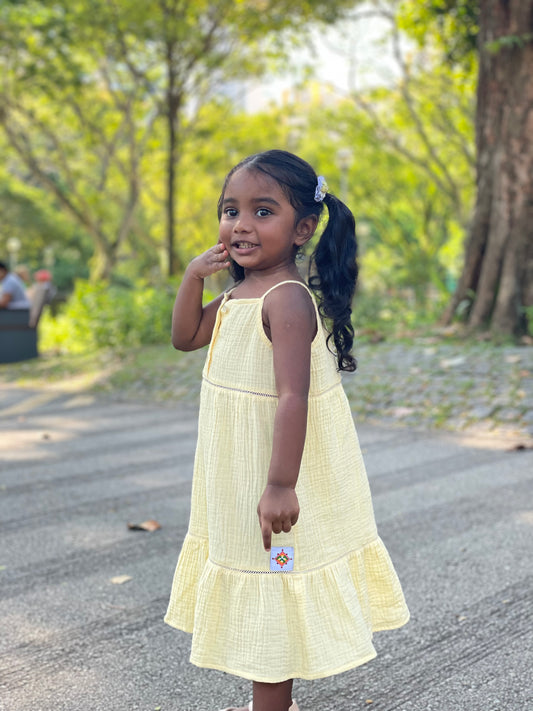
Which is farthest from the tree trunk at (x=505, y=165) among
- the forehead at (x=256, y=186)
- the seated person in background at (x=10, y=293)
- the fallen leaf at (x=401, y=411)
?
the forehead at (x=256, y=186)

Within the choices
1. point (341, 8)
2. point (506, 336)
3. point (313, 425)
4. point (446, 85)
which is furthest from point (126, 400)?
point (446, 85)

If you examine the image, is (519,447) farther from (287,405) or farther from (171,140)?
(171,140)

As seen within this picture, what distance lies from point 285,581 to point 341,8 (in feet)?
49.2

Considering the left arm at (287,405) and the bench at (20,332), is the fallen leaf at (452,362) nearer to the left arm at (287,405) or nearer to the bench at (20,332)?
the left arm at (287,405)

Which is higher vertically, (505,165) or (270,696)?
(505,165)

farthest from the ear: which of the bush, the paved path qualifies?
the bush

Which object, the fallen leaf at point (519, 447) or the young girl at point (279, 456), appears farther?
the fallen leaf at point (519, 447)

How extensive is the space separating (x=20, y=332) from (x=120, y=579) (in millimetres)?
9469

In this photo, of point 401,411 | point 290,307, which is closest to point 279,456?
point 290,307

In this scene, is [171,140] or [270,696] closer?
[270,696]

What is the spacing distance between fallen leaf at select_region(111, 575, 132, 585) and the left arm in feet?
5.16

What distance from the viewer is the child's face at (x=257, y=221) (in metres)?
2.08

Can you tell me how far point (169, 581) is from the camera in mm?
3396

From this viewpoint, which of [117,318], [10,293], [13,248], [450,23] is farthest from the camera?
[13,248]
